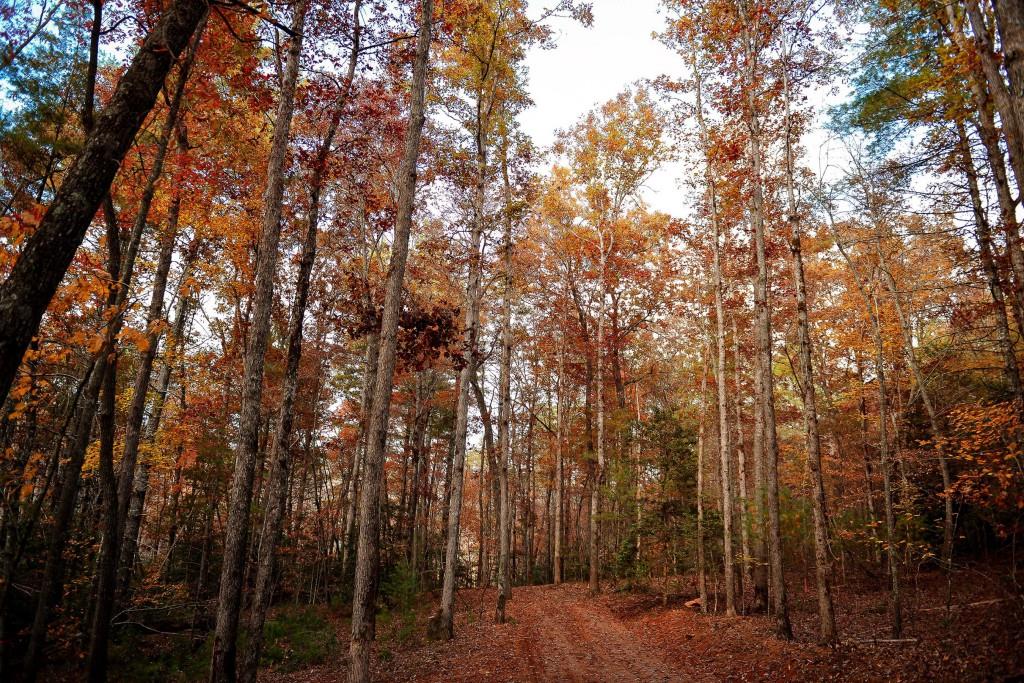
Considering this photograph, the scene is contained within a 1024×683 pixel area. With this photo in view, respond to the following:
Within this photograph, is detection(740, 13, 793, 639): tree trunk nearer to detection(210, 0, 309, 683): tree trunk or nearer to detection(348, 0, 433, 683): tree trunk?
detection(348, 0, 433, 683): tree trunk

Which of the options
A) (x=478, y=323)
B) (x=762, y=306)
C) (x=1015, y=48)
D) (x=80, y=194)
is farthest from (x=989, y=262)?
(x=80, y=194)

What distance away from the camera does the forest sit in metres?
6.79

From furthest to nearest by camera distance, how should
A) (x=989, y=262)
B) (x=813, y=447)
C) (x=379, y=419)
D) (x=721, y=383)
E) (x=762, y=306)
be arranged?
(x=721, y=383) < (x=762, y=306) < (x=813, y=447) < (x=989, y=262) < (x=379, y=419)

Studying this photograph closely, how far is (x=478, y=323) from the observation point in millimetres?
13430

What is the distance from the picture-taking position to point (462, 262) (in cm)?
1238

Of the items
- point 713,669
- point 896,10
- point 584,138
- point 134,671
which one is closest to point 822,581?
point 713,669

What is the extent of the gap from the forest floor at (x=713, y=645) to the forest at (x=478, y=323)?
102 millimetres

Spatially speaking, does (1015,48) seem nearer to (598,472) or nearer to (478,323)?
(478,323)

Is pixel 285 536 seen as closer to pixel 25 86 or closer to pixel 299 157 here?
pixel 299 157

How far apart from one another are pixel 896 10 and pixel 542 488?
30.0 metres

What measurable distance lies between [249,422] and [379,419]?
6.61 ft

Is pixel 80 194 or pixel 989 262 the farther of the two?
pixel 989 262

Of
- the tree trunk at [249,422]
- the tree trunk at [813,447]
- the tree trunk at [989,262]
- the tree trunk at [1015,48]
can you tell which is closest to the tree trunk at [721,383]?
the tree trunk at [813,447]

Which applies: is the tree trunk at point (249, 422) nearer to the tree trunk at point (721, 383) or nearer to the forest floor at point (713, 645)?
the forest floor at point (713, 645)
